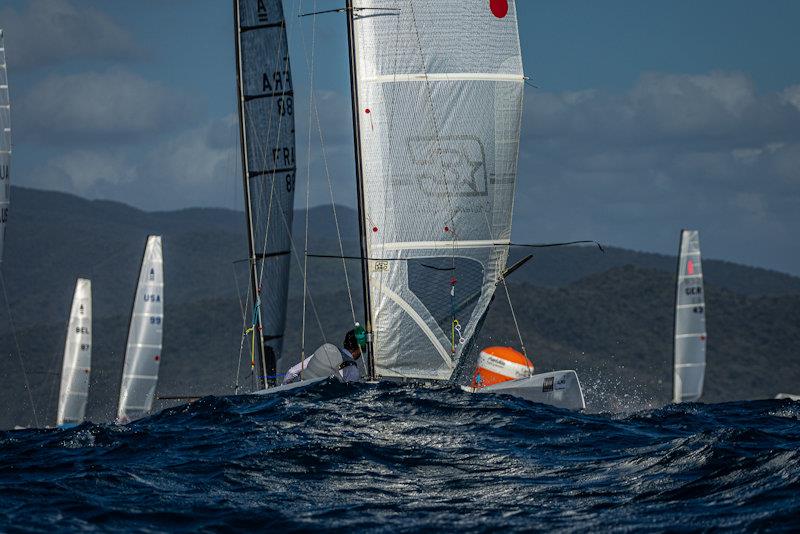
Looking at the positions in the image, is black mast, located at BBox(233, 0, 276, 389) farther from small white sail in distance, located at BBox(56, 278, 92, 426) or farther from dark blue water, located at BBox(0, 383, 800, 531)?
small white sail in distance, located at BBox(56, 278, 92, 426)

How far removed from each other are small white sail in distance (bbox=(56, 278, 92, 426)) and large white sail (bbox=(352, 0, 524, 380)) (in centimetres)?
1642

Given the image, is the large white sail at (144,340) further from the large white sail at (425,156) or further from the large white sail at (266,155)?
the large white sail at (425,156)

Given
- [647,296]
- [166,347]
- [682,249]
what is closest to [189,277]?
[166,347]

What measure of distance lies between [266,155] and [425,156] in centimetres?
431

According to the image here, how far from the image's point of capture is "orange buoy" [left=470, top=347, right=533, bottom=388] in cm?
2428

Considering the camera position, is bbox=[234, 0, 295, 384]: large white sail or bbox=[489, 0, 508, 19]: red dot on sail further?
bbox=[234, 0, 295, 384]: large white sail

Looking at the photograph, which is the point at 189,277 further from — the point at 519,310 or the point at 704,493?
the point at 704,493

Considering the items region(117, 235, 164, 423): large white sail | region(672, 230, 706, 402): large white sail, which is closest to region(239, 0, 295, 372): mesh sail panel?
region(117, 235, 164, 423): large white sail

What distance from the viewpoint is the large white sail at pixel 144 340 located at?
120 feet

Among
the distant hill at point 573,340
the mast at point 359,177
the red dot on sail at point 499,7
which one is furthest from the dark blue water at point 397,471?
the distant hill at point 573,340

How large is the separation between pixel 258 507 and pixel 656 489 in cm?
436

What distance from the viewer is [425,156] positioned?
82.6ft

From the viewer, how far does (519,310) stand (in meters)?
85.9

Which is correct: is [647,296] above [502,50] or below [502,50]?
below
